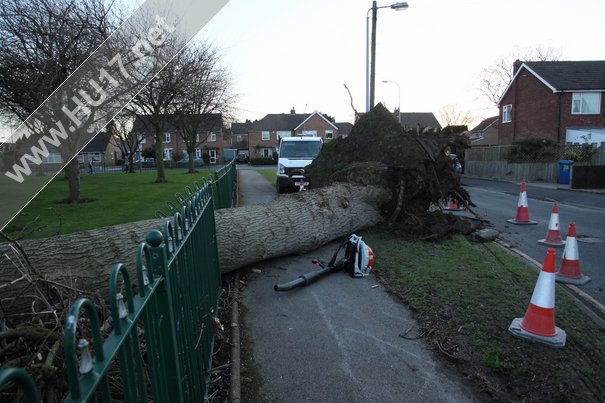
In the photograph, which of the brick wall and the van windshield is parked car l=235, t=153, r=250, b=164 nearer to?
the brick wall

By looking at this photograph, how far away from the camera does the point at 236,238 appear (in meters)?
5.44

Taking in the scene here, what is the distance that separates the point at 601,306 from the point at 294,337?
3378 millimetres

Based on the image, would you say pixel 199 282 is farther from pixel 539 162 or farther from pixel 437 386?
pixel 539 162

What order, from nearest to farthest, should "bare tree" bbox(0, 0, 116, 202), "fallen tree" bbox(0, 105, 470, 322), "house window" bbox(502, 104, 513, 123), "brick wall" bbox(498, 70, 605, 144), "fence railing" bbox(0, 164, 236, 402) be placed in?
1. "fence railing" bbox(0, 164, 236, 402)
2. "fallen tree" bbox(0, 105, 470, 322)
3. "bare tree" bbox(0, 0, 116, 202)
4. "brick wall" bbox(498, 70, 605, 144)
5. "house window" bbox(502, 104, 513, 123)

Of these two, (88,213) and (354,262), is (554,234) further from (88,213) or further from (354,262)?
(88,213)

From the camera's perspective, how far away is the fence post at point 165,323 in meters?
1.87

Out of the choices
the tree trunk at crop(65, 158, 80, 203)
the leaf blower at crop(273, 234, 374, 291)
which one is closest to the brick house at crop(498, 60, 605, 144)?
the tree trunk at crop(65, 158, 80, 203)

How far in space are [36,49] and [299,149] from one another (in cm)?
936

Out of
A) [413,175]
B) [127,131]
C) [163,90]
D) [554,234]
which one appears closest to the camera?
[554,234]

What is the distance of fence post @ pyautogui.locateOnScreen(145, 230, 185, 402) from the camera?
1871mm

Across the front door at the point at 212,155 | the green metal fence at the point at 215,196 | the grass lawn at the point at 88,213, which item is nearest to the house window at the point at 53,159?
the green metal fence at the point at 215,196

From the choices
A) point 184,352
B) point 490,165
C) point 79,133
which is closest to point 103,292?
point 79,133

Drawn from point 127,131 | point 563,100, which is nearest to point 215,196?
point 563,100

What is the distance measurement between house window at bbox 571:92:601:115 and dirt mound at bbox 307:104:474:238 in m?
26.5
